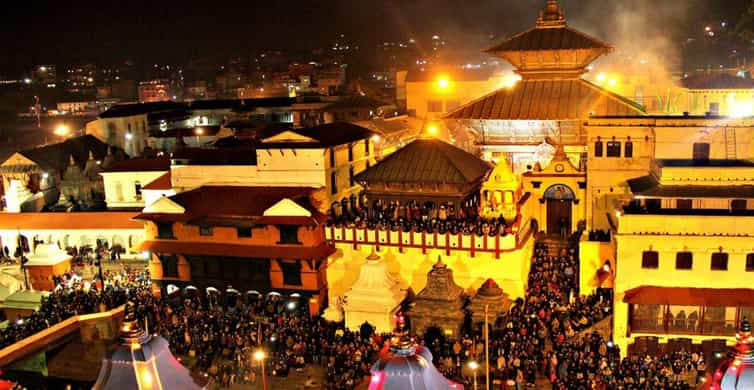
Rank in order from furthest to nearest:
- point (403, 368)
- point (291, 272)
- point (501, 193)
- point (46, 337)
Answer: point (291, 272), point (501, 193), point (46, 337), point (403, 368)

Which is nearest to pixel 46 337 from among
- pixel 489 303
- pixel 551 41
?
pixel 489 303

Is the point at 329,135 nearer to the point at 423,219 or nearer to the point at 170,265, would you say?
the point at 423,219

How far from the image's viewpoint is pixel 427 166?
1225 inches

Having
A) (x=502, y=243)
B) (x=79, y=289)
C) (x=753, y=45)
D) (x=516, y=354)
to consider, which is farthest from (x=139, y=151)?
(x=753, y=45)

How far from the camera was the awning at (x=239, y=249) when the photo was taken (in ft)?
99.2

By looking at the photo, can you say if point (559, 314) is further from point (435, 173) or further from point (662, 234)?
point (435, 173)

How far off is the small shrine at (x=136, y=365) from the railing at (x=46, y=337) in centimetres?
1520

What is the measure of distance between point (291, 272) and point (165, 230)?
622cm

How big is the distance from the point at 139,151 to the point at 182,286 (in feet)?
124

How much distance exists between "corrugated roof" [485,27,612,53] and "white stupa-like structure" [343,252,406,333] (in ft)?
57.5

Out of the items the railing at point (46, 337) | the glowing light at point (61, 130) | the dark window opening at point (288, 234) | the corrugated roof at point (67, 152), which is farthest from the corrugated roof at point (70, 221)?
the glowing light at point (61, 130)

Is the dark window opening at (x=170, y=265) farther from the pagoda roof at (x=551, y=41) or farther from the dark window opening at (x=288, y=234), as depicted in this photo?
the pagoda roof at (x=551, y=41)

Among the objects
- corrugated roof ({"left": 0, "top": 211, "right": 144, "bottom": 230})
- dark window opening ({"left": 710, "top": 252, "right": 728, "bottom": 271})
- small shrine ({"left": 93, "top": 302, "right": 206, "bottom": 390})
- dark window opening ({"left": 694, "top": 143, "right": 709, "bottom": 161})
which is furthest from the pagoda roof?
small shrine ({"left": 93, "top": 302, "right": 206, "bottom": 390})

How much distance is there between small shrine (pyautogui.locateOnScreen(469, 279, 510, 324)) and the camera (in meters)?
25.7
